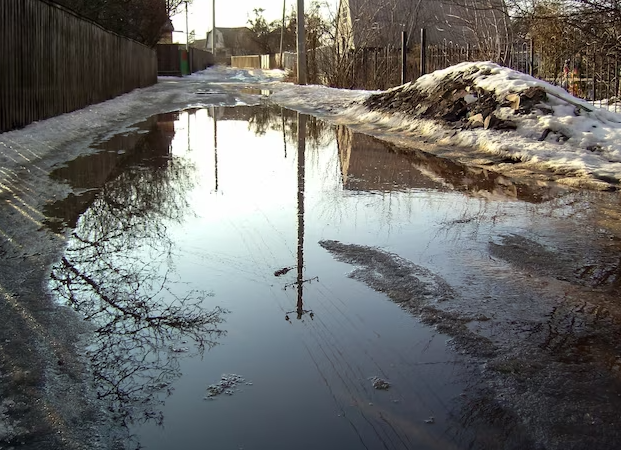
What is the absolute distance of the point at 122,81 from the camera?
24656mm

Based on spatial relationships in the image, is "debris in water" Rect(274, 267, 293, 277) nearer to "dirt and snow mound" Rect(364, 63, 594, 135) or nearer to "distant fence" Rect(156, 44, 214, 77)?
"dirt and snow mound" Rect(364, 63, 594, 135)

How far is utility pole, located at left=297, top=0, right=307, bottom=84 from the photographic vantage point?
3194cm

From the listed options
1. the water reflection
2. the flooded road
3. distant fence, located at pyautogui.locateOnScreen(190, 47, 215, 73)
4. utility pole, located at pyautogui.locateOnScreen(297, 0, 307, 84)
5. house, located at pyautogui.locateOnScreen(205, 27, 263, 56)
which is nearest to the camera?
the flooded road

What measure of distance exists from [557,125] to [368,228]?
5.77 m

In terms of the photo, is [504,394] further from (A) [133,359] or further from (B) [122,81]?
(B) [122,81]

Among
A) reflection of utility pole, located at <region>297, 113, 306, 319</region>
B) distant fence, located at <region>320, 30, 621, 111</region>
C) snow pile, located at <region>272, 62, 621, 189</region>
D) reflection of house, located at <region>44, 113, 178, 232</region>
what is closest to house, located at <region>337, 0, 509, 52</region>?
distant fence, located at <region>320, 30, 621, 111</region>

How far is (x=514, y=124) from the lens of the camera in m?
10.8

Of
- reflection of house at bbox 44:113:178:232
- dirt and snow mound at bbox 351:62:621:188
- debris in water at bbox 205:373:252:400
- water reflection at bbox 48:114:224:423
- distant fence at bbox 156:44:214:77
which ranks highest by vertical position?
distant fence at bbox 156:44:214:77

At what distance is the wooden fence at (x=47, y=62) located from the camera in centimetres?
1131

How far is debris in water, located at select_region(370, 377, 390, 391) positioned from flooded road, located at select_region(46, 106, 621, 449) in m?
0.02

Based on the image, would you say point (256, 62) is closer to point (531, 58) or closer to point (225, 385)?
point (531, 58)

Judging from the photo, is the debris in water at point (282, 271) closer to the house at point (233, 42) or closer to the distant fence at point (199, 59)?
the distant fence at point (199, 59)

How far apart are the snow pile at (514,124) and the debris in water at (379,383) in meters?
5.67

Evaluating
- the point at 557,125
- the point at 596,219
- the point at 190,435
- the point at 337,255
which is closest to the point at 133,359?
the point at 190,435
